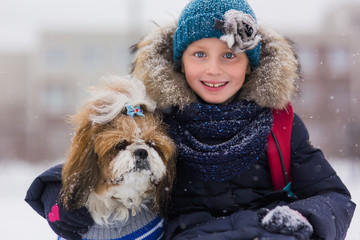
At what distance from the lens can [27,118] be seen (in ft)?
88.4

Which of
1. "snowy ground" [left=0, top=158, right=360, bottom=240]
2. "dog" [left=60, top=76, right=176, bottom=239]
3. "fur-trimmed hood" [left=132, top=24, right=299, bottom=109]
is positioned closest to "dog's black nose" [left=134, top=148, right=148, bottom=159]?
"dog" [left=60, top=76, right=176, bottom=239]

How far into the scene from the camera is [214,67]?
259cm

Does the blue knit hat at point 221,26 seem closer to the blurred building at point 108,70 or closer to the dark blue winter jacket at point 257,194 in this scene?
the dark blue winter jacket at point 257,194

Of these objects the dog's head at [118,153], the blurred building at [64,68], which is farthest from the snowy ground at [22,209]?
the blurred building at [64,68]

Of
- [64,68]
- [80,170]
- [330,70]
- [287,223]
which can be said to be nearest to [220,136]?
[287,223]

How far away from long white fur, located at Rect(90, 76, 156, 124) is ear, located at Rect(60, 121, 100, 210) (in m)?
0.10

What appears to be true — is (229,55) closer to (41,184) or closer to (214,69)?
(214,69)

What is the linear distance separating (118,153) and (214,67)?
820 millimetres

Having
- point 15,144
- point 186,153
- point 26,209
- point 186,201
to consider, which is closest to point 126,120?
point 186,153

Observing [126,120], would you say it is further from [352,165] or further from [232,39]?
[352,165]

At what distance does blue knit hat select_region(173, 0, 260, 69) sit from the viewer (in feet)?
8.05

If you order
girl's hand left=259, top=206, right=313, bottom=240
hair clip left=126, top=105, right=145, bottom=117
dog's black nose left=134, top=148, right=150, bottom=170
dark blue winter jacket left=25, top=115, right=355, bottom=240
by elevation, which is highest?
hair clip left=126, top=105, right=145, bottom=117

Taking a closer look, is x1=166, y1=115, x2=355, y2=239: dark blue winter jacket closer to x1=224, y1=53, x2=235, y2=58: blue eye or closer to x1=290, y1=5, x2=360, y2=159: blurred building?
x1=224, y1=53, x2=235, y2=58: blue eye

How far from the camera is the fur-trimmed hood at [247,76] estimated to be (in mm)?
2627
